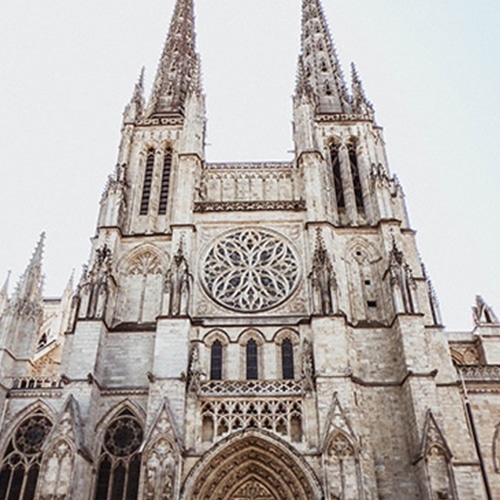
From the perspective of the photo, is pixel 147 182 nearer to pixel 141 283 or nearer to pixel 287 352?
pixel 141 283

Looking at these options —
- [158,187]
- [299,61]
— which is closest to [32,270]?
[158,187]

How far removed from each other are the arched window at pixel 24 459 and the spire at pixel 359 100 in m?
18.0

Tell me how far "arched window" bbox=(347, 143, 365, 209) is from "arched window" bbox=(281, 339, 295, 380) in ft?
22.9

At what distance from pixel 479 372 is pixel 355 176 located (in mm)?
9076

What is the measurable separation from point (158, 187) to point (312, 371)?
411 inches

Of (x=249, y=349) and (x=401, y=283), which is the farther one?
(x=401, y=283)

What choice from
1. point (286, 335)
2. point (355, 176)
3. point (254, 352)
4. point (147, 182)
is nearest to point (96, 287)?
point (254, 352)

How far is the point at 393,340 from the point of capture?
59.4ft

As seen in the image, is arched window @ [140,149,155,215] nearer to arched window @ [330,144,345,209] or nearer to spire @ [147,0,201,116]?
spire @ [147,0,201,116]

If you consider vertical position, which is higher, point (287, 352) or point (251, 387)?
point (287, 352)

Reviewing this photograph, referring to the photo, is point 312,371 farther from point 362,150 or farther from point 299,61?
point 299,61

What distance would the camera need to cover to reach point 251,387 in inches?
656

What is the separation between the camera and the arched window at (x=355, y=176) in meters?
22.3

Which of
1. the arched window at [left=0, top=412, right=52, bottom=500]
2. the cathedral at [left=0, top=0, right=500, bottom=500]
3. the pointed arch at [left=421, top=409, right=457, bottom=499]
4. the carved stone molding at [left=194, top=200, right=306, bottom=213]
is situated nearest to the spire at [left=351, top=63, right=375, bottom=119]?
the cathedral at [left=0, top=0, right=500, bottom=500]
